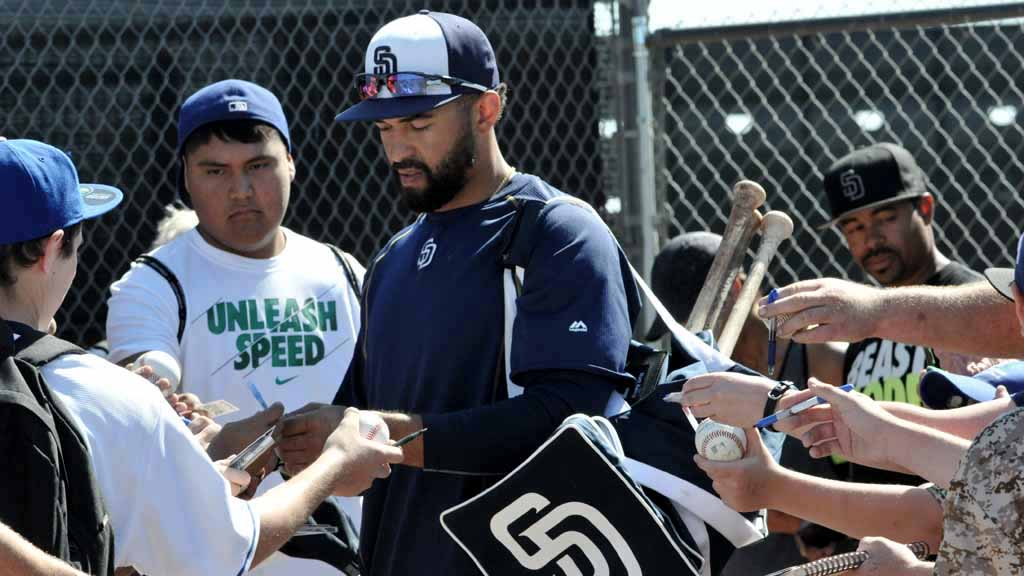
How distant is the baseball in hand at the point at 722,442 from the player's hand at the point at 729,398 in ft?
0.08

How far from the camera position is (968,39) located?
16.6 ft

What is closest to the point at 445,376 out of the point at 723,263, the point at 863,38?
the point at 723,263

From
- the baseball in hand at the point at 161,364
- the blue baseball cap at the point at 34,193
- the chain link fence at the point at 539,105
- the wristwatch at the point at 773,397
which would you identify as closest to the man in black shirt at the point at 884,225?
the chain link fence at the point at 539,105

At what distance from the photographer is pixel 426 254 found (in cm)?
A: 304

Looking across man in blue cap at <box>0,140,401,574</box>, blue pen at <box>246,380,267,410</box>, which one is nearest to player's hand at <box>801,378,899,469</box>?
man in blue cap at <box>0,140,401,574</box>

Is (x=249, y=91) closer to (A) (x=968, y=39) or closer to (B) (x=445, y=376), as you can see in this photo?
(B) (x=445, y=376)

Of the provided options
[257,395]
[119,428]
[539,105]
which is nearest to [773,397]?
[119,428]

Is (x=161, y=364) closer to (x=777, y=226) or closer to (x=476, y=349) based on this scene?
(x=476, y=349)

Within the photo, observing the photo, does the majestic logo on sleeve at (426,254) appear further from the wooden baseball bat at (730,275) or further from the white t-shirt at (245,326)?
the white t-shirt at (245,326)

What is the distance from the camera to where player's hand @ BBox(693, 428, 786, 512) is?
8.70 feet

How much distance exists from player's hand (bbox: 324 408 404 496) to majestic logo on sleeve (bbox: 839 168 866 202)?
2.26 meters

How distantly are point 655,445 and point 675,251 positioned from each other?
164cm

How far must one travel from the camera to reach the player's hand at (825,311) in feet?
9.12

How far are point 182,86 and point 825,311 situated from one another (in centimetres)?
314
